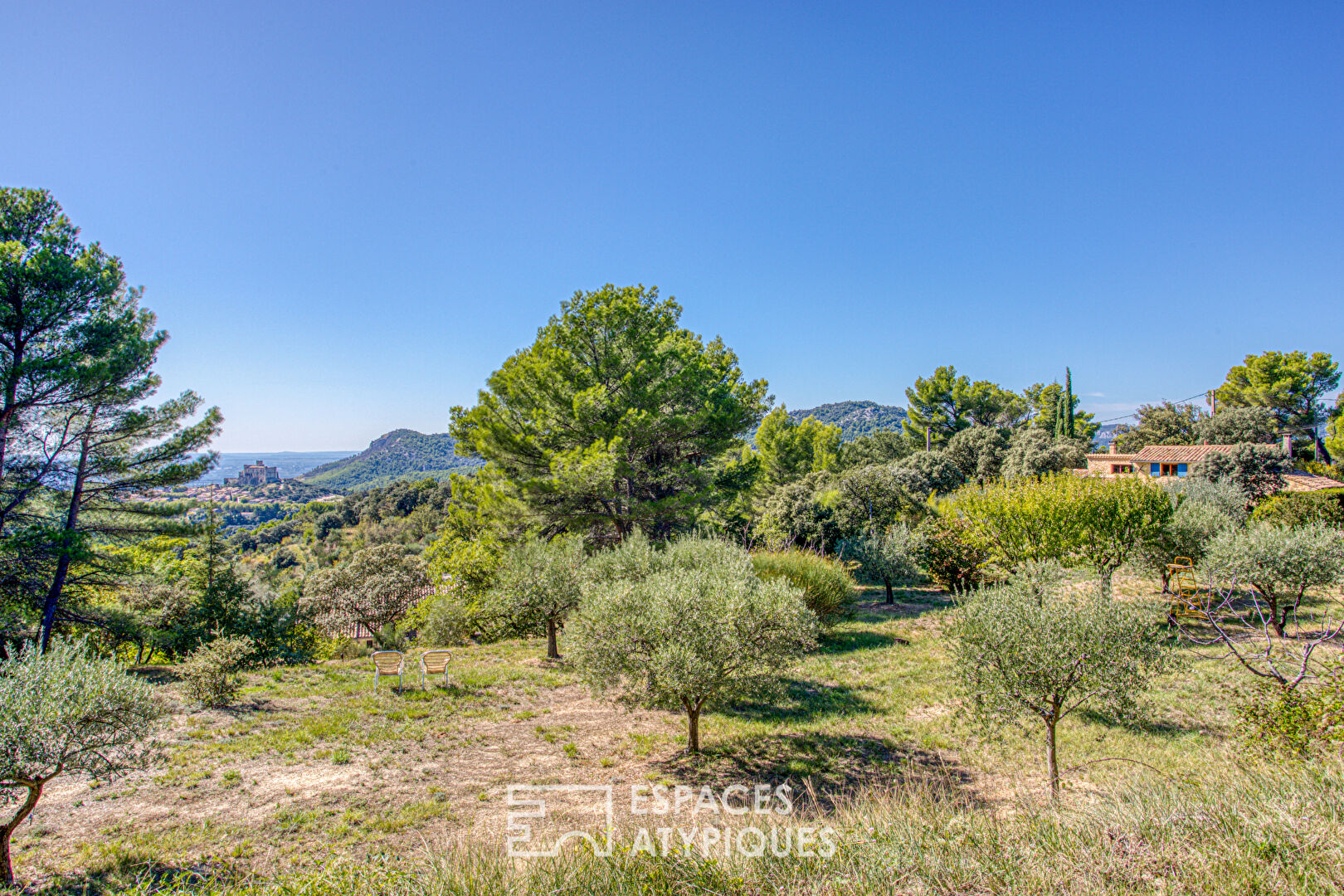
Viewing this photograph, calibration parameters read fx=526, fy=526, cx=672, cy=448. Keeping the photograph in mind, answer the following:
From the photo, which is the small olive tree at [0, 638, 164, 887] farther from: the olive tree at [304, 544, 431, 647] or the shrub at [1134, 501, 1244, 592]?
the shrub at [1134, 501, 1244, 592]

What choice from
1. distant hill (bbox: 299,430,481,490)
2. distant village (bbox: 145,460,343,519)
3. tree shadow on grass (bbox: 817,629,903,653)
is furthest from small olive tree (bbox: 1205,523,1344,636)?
distant hill (bbox: 299,430,481,490)

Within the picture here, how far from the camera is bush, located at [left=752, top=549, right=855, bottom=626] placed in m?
15.1

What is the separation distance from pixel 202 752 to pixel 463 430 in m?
13.6

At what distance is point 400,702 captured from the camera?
964 centimetres

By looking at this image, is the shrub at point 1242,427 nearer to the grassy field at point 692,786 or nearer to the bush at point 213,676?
the grassy field at point 692,786

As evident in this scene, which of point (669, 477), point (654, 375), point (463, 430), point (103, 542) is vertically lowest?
point (103, 542)

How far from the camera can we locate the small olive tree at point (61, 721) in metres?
4.22

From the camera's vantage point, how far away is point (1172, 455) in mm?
31734

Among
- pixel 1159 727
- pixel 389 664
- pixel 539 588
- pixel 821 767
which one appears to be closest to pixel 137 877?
pixel 389 664

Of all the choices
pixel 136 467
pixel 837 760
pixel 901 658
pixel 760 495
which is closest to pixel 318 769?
pixel 837 760

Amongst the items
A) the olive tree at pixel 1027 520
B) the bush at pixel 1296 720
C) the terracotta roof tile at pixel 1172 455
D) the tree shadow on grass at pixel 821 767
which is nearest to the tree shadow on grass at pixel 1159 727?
the bush at pixel 1296 720

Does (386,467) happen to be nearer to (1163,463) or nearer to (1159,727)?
(1163,463)

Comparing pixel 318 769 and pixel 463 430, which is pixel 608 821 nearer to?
pixel 318 769

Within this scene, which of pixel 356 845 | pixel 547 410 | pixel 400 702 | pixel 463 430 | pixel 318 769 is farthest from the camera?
pixel 463 430
